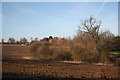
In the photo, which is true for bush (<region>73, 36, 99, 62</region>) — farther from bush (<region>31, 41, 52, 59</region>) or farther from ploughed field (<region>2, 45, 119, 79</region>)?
→ ploughed field (<region>2, 45, 119, 79</region>)

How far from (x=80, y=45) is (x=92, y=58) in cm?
329

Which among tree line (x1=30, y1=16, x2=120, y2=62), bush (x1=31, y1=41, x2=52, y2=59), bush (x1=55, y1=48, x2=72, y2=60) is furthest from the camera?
bush (x1=31, y1=41, x2=52, y2=59)

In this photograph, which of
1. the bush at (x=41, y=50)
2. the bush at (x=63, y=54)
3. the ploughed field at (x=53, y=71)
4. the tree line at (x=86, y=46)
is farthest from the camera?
the bush at (x=41, y=50)

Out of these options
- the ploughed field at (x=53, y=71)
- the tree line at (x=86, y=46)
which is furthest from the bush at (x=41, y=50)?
the ploughed field at (x=53, y=71)

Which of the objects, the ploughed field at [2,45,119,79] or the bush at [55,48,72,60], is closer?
the ploughed field at [2,45,119,79]

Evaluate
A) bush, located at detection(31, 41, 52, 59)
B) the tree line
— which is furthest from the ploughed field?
bush, located at detection(31, 41, 52, 59)

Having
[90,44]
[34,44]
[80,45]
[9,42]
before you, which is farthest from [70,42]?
[9,42]

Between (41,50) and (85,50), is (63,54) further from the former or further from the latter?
(85,50)

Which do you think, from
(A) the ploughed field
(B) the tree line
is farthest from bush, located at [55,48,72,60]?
(A) the ploughed field

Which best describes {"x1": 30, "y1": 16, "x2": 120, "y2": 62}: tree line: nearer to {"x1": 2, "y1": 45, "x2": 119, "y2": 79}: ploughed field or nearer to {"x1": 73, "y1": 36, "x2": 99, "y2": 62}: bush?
{"x1": 73, "y1": 36, "x2": 99, "y2": 62}: bush

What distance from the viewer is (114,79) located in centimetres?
769

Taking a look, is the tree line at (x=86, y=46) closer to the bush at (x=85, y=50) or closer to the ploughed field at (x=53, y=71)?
the bush at (x=85, y=50)

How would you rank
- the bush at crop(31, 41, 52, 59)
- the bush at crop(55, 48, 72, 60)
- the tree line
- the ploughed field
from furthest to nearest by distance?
the bush at crop(31, 41, 52, 59) → the bush at crop(55, 48, 72, 60) → the tree line → the ploughed field

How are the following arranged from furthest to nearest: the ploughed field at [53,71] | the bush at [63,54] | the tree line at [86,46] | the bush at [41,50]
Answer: the bush at [41,50], the bush at [63,54], the tree line at [86,46], the ploughed field at [53,71]
